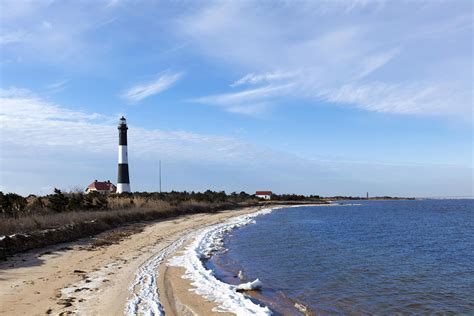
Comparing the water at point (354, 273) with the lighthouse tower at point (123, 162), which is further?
the lighthouse tower at point (123, 162)

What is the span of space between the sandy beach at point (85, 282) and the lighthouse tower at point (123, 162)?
35.4 metres

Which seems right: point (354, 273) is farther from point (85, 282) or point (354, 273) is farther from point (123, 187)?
point (123, 187)

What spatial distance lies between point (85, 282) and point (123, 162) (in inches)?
1661

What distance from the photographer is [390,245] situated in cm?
2220

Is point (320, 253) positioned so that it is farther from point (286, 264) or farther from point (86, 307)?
point (86, 307)

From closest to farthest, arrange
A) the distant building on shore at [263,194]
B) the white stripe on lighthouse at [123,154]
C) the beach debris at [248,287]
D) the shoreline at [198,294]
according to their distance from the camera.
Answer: the shoreline at [198,294] → the beach debris at [248,287] → the white stripe on lighthouse at [123,154] → the distant building on shore at [263,194]

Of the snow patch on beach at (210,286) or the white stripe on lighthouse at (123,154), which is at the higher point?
the white stripe on lighthouse at (123,154)

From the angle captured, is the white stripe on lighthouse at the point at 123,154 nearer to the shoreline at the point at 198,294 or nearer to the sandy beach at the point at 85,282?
the sandy beach at the point at 85,282

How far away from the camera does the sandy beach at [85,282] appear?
823cm

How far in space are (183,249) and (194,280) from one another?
6.25m

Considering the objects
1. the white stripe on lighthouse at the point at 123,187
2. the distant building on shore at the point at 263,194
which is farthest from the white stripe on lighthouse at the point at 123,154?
the distant building on shore at the point at 263,194

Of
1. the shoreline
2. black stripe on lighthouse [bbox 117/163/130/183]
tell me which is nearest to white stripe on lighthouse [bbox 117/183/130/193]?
black stripe on lighthouse [bbox 117/163/130/183]

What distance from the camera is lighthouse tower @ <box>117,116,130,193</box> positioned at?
51.1 m

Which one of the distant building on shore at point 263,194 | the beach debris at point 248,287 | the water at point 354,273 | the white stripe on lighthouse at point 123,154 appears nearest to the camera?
the water at point 354,273
